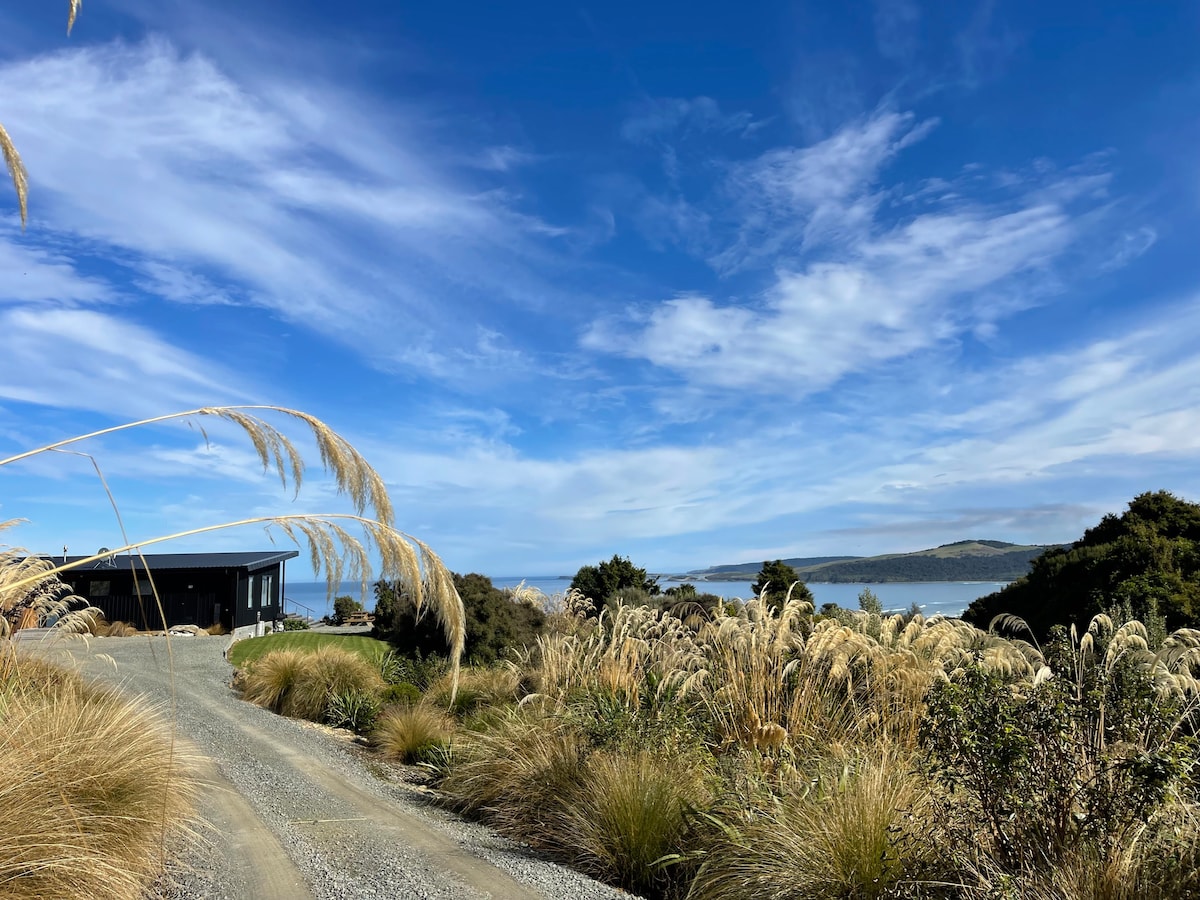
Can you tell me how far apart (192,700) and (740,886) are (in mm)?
11823

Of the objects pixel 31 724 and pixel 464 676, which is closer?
pixel 31 724

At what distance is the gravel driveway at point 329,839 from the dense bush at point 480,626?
22.6 ft

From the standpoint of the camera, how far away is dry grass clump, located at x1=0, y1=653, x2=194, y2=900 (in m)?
3.82

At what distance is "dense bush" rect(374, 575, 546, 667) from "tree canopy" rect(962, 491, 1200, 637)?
380 inches

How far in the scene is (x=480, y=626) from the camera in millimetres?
17828

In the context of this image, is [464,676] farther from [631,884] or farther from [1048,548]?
[1048,548]

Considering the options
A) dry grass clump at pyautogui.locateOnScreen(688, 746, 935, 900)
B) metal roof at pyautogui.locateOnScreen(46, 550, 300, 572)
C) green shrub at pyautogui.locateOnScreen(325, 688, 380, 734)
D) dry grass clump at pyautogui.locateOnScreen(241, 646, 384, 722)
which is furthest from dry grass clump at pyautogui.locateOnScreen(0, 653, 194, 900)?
metal roof at pyautogui.locateOnScreen(46, 550, 300, 572)

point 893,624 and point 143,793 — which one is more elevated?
point 893,624

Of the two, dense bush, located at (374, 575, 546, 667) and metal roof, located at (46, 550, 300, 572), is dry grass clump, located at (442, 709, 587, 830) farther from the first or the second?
metal roof, located at (46, 550, 300, 572)

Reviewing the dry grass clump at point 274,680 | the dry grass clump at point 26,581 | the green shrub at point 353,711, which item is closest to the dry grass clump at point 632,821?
the dry grass clump at point 26,581

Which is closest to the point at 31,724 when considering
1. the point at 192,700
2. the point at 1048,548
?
the point at 192,700

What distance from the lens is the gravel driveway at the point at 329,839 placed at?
204 inches

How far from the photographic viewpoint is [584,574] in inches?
1021

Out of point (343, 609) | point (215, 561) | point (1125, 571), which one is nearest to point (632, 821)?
point (1125, 571)
